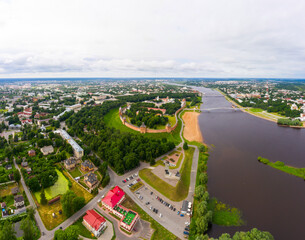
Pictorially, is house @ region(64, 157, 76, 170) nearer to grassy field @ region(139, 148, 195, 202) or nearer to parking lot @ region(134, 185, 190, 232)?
grassy field @ region(139, 148, 195, 202)

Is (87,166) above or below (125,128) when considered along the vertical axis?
below

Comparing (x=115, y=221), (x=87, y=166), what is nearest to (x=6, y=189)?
(x=87, y=166)

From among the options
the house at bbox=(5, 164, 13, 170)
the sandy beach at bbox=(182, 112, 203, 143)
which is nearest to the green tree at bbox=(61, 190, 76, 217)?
the house at bbox=(5, 164, 13, 170)

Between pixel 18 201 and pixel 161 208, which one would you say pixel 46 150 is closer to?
pixel 18 201

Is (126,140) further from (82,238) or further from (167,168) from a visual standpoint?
(82,238)

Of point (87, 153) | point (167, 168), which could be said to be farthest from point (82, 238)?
point (87, 153)

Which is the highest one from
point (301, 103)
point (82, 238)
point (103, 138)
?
point (301, 103)
